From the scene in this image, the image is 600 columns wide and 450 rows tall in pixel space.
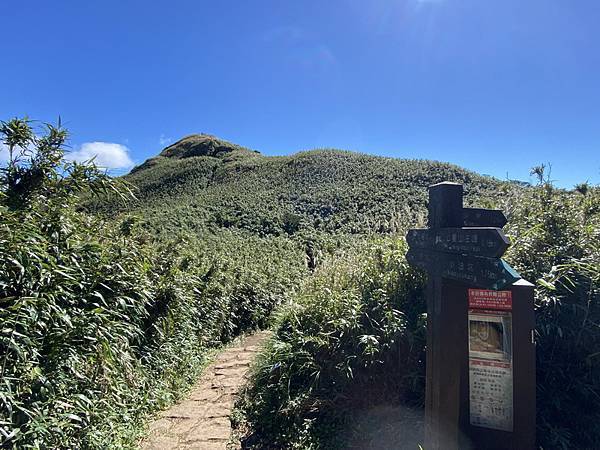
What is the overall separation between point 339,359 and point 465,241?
5.96ft

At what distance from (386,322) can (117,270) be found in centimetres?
244

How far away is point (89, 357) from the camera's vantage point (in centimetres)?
252

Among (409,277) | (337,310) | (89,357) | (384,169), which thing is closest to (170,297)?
(89,357)

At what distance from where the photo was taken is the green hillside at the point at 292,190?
68.0 ft

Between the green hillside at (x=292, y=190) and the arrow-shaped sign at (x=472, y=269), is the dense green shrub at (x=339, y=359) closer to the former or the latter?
the arrow-shaped sign at (x=472, y=269)

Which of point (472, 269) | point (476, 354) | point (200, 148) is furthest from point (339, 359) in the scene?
point (200, 148)

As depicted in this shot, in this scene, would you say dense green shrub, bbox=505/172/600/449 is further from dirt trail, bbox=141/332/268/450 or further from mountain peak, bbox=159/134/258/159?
mountain peak, bbox=159/134/258/159

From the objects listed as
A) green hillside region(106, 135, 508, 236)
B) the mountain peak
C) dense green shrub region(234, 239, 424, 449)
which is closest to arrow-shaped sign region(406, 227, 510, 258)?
dense green shrub region(234, 239, 424, 449)

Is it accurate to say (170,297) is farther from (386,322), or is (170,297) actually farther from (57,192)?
(386,322)

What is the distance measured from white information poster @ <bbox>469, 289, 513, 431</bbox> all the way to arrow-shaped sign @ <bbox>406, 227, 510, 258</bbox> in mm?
353

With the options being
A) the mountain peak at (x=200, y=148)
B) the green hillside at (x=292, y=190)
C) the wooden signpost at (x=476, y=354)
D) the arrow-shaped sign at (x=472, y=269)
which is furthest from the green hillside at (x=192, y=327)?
the mountain peak at (x=200, y=148)

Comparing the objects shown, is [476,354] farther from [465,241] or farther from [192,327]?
[192,327]

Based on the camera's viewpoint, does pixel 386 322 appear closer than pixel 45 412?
No

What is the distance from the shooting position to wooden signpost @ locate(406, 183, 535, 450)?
2.26 meters
